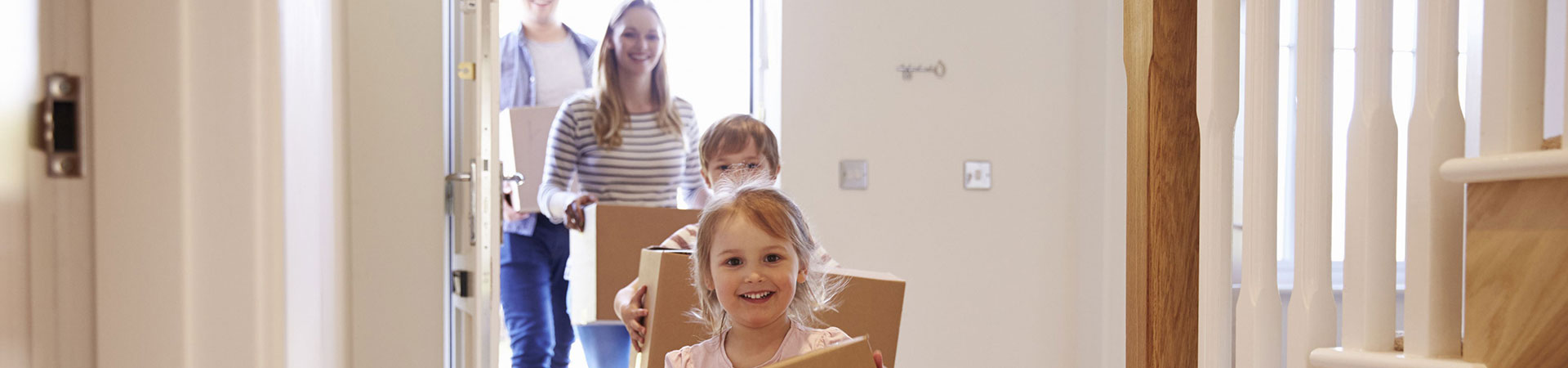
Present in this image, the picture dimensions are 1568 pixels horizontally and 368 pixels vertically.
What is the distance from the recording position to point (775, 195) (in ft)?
5.53

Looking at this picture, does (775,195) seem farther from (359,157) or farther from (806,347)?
(359,157)

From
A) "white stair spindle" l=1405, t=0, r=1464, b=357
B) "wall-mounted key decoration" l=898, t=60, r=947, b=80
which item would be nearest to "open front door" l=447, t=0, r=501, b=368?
"white stair spindle" l=1405, t=0, r=1464, b=357

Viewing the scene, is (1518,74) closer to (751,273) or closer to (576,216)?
(751,273)

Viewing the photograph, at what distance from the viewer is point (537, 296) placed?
2.79 m

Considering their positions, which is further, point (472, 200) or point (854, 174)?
point (854, 174)

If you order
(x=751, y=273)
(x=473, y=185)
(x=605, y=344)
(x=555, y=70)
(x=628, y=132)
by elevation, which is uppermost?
(x=555, y=70)

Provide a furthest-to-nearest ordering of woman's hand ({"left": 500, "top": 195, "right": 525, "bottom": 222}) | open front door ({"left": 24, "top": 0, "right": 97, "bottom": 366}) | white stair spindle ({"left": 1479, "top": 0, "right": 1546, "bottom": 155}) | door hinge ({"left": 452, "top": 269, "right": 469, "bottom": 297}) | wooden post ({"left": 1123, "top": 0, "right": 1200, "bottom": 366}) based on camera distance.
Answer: woman's hand ({"left": 500, "top": 195, "right": 525, "bottom": 222})
door hinge ({"left": 452, "top": 269, "right": 469, "bottom": 297})
wooden post ({"left": 1123, "top": 0, "right": 1200, "bottom": 366})
white stair spindle ({"left": 1479, "top": 0, "right": 1546, "bottom": 155})
open front door ({"left": 24, "top": 0, "right": 97, "bottom": 366})

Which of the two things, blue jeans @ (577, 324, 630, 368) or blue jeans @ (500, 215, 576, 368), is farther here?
blue jeans @ (500, 215, 576, 368)

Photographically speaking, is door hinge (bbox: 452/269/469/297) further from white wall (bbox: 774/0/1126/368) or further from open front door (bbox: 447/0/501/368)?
white wall (bbox: 774/0/1126/368)

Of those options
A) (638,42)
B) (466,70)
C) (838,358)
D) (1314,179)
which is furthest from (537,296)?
(1314,179)

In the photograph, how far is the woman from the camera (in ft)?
8.87

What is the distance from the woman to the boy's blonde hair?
0.35 meters

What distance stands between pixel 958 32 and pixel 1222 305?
2349 millimetres

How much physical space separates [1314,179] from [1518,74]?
0.75 ft
